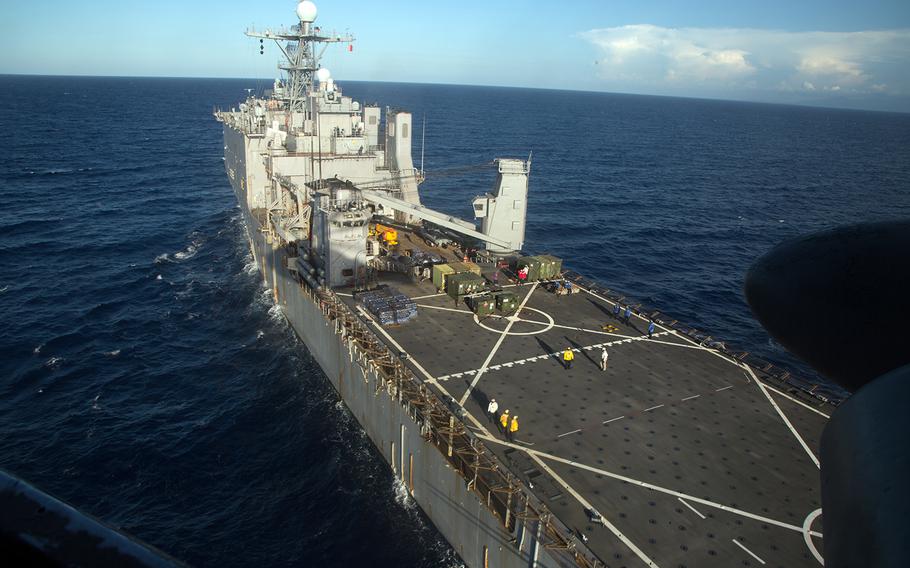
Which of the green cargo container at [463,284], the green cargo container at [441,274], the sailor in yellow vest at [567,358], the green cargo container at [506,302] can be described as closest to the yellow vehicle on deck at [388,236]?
the green cargo container at [441,274]

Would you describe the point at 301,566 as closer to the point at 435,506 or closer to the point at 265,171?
the point at 435,506

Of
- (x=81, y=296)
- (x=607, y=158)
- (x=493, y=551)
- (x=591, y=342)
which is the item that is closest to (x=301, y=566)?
(x=493, y=551)

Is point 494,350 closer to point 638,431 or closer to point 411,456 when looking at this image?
point 411,456

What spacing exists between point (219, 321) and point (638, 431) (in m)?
38.6

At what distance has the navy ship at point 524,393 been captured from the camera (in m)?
23.2

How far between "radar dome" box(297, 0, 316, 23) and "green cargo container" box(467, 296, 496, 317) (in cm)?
4326

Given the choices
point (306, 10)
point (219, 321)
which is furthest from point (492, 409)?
point (306, 10)

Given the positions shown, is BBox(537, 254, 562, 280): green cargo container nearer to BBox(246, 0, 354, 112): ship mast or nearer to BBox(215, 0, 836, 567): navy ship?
BBox(215, 0, 836, 567): navy ship

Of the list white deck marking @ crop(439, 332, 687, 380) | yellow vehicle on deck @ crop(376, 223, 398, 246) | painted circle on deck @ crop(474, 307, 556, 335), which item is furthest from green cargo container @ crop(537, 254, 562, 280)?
yellow vehicle on deck @ crop(376, 223, 398, 246)

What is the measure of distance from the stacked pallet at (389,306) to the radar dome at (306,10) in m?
39.7

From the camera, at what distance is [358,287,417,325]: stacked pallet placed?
40.3 m

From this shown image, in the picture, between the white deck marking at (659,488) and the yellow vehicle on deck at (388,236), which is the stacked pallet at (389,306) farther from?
the white deck marking at (659,488)

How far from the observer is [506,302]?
42438 millimetres

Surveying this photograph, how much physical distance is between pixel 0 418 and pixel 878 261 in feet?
149
